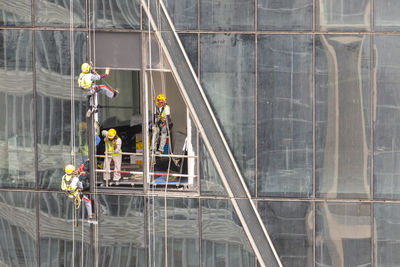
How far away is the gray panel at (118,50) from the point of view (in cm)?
1870

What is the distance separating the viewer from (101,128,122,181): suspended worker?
19.6 meters

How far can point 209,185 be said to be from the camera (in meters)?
18.6

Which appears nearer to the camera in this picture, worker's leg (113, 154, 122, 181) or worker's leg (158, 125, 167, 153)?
worker's leg (158, 125, 167, 153)

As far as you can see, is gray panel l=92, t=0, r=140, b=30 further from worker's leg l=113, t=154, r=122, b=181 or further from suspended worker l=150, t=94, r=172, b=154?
worker's leg l=113, t=154, r=122, b=181

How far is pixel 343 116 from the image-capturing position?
18.1m

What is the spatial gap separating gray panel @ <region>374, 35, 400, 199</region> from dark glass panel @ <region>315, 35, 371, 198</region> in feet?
0.83

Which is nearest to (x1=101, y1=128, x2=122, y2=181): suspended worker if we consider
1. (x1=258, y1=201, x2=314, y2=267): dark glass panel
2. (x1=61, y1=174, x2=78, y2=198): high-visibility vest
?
(x1=61, y1=174, x2=78, y2=198): high-visibility vest

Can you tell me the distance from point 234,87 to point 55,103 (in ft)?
16.1

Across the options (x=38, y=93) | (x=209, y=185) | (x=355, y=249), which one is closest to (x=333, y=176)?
(x=355, y=249)

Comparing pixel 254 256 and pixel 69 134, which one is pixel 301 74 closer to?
pixel 254 256

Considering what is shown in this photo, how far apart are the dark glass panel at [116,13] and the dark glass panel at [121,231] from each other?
4.64m

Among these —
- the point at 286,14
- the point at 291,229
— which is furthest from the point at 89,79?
the point at 291,229

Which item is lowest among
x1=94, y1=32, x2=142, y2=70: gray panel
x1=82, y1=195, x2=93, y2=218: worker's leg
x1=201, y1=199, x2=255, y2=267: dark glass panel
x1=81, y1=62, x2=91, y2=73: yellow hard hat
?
x1=201, y1=199, x2=255, y2=267: dark glass panel

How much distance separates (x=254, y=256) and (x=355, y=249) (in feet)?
8.70
